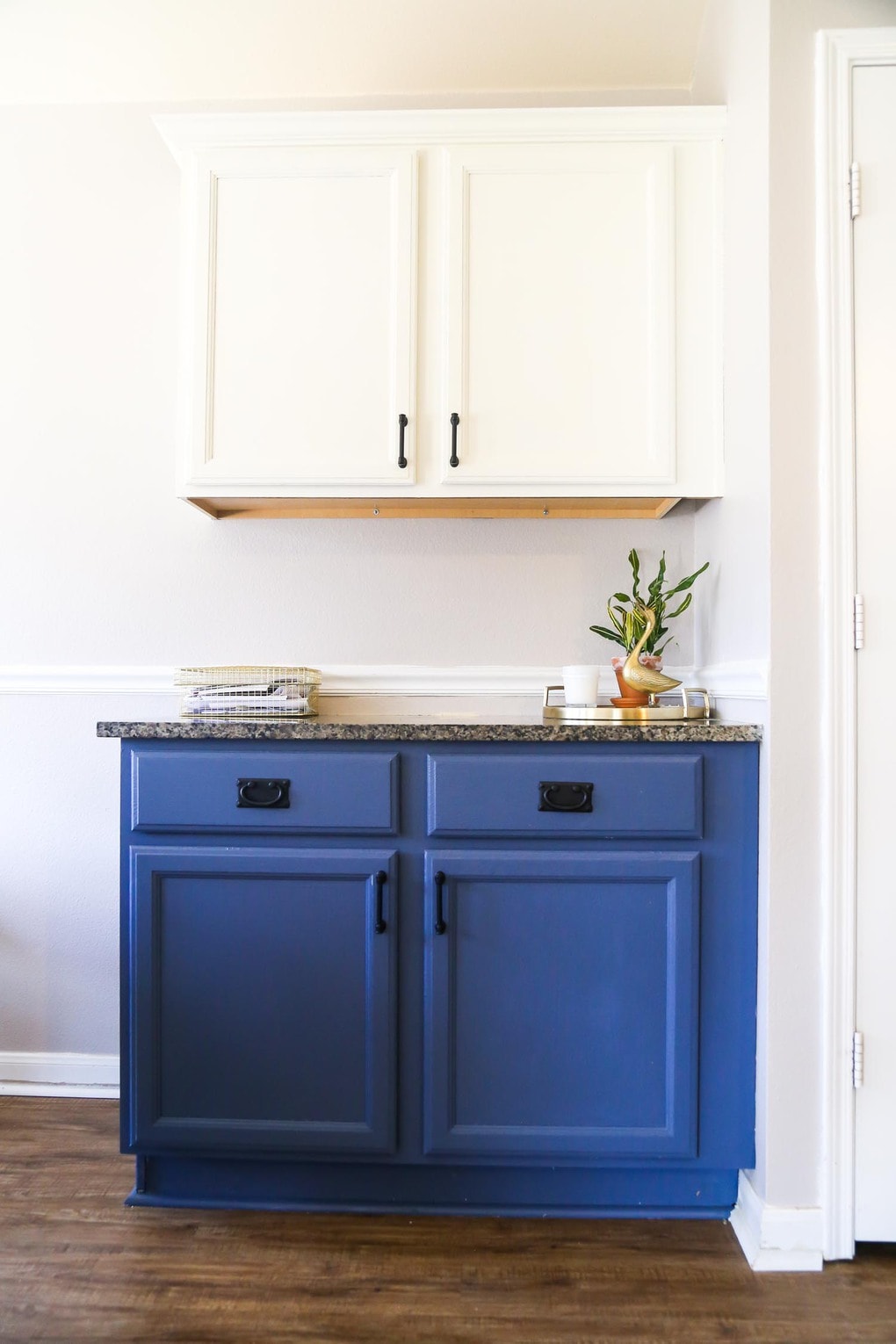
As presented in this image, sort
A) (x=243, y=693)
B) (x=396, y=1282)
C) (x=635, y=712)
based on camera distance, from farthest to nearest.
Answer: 1. (x=243, y=693)
2. (x=635, y=712)
3. (x=396, y=1282)

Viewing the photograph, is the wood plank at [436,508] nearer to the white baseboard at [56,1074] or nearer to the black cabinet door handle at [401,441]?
the black cabinet door handle at [401,441]

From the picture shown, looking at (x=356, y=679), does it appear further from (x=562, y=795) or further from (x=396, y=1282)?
(x=396, y=1282)

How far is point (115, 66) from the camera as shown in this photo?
221 cm

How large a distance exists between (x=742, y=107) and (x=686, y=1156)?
2.03m

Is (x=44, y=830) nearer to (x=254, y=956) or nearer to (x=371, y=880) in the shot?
(x=254, y=956)

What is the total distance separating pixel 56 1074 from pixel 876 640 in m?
2.17

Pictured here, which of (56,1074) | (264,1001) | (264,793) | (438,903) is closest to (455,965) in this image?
(438,903)

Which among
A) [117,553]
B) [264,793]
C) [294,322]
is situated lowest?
[264,793]

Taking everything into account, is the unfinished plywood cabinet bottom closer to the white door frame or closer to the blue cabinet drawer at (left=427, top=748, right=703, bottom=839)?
the white door frame

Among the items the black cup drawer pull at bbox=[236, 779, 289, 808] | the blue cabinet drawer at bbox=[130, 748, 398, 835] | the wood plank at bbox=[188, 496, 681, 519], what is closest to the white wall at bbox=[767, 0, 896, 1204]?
the wood plank at bbox=[188, 496, 681, 519]

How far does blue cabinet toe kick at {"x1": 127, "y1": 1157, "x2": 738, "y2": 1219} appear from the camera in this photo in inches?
66.6

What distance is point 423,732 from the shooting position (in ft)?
5.45

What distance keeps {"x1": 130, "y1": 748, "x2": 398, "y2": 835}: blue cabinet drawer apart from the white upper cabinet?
0.63 metres

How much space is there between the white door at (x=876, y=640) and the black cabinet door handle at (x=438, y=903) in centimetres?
74
